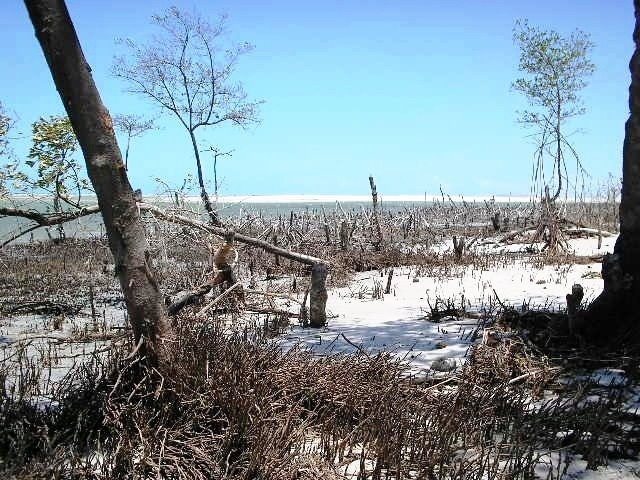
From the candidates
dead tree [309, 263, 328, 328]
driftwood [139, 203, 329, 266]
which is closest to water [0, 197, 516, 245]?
driftwood [139, 203, 329, 266]

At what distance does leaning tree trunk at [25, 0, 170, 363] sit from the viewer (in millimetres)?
2885

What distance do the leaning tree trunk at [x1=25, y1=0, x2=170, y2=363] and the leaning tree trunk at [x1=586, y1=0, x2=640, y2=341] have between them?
3726 mm

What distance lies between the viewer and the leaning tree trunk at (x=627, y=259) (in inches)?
167

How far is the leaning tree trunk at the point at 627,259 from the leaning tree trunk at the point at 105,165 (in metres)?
3.73

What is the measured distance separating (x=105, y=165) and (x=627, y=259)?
436 cm

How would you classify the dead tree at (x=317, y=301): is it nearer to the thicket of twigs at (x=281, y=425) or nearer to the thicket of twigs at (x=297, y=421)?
the thicket of twigs at (x=297, y=421)

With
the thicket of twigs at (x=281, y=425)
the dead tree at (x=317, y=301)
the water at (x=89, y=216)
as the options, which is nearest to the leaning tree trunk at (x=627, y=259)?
the thicket of twigs at (x=281, y=425)

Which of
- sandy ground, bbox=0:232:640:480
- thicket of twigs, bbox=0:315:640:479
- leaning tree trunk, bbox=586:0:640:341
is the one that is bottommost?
sandy ground, bbox=0:232:640:480

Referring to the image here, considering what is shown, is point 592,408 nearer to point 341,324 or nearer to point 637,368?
point 637,368

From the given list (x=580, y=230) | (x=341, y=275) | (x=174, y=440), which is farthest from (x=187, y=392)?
(x=580, y=230)

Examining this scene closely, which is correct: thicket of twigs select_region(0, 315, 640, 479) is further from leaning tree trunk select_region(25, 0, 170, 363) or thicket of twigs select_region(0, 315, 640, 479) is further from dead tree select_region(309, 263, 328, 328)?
dead tree select_region(309, 263, 328, 328)

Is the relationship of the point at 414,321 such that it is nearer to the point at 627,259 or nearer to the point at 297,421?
the point at 627,259

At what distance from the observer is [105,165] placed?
10.1 ft

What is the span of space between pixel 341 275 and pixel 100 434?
8285mm
